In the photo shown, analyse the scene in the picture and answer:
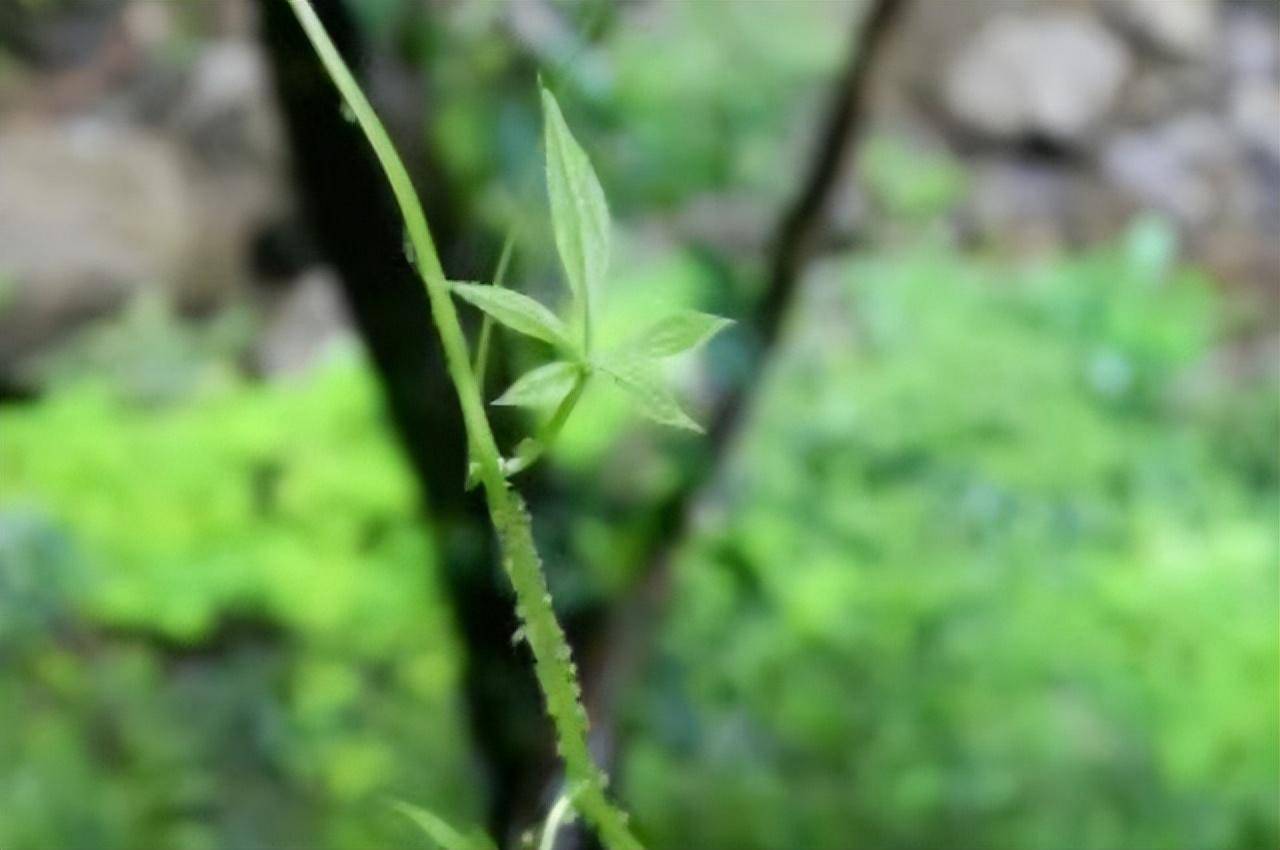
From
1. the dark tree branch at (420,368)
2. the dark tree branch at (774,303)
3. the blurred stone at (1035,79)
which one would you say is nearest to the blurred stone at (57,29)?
the dark tree branch at (420,368)

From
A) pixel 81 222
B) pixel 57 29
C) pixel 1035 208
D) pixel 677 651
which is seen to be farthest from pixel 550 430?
pixel 1035 208

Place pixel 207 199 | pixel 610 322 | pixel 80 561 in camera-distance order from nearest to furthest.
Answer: pixel 610 322 < pixel 80 561 < pixel 207 199

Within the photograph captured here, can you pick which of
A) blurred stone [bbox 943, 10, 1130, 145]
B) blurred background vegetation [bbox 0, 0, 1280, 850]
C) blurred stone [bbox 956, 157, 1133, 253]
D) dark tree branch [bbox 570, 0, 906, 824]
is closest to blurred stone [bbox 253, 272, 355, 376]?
blurred background vegetation [bbox 0, 0, 1280, 850]

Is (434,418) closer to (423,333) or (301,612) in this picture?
(423,333)

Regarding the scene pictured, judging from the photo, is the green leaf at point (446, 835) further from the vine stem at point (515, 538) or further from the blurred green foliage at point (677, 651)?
the blurred green foliage at point (677, 651)

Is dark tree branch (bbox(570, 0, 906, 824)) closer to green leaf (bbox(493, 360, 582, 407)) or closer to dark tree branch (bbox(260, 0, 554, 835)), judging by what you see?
dark tree branch (bbox(260, 0, 554, 835))


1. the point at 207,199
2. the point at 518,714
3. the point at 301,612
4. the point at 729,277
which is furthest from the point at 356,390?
the point at 207,199
